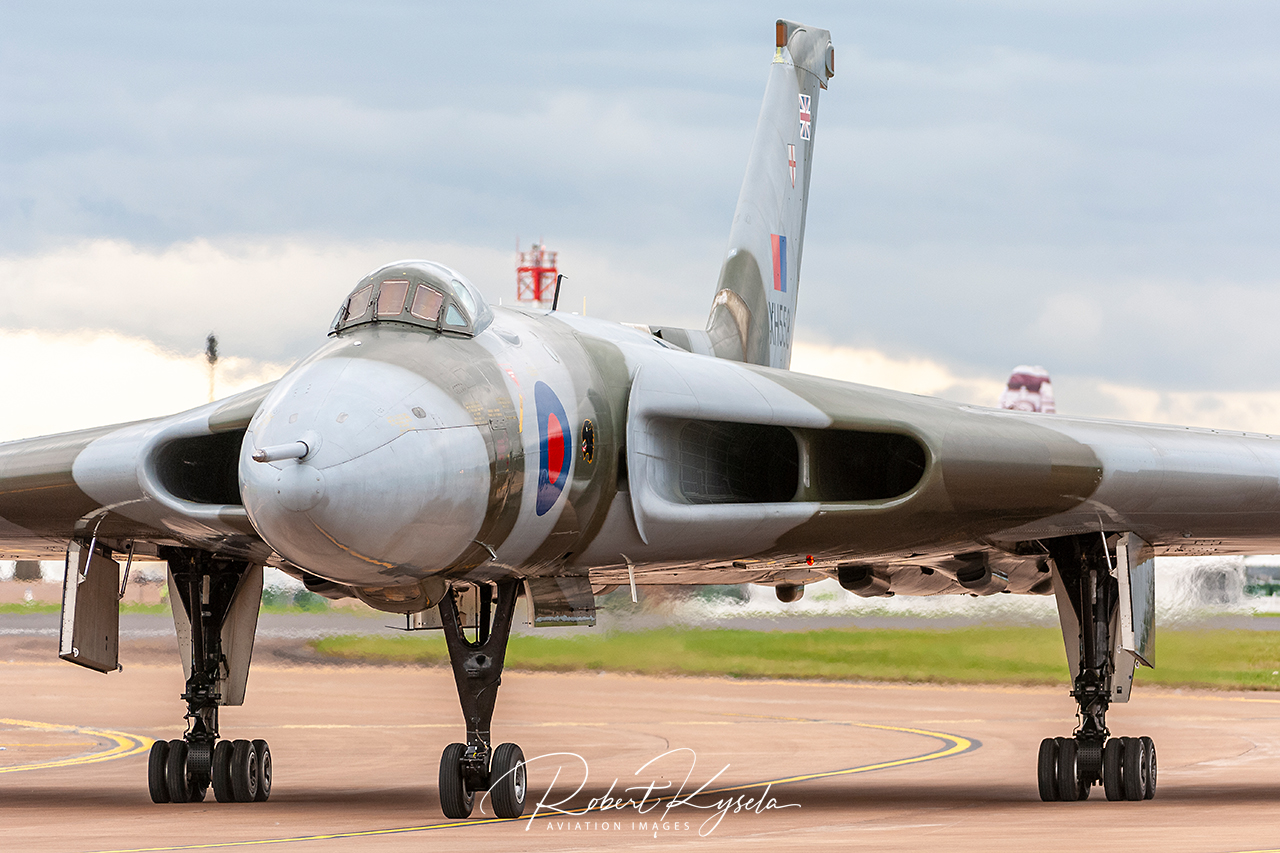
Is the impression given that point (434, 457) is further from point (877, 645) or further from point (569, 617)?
point (877, 645)

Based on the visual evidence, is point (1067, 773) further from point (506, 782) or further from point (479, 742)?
point (479, 742)

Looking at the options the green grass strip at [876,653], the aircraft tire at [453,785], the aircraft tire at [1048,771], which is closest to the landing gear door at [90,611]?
the aircraft tire at [453,785]

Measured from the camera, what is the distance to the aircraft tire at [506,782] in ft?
31.8

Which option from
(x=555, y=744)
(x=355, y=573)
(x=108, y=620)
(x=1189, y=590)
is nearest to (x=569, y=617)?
(x=355, y=573)

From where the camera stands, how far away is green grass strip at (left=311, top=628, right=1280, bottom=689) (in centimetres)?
2534

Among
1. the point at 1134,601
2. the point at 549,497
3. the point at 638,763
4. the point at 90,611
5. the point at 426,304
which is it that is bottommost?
the point at 638,763

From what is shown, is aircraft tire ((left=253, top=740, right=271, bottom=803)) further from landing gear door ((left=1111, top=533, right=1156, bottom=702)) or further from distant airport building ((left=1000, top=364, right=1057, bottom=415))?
distant airport building ((left=1000, top=364, right=1057, bottom=415))

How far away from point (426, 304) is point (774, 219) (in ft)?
26.0

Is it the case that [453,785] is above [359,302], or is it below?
below

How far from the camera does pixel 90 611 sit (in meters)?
12.4

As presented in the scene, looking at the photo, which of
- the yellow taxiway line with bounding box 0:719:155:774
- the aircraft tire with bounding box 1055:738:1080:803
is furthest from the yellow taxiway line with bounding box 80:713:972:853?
the yellow taxiway line with bounding box 0:719:155:774

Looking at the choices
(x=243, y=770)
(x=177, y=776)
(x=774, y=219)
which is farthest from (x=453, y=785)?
(x=774, y=219)

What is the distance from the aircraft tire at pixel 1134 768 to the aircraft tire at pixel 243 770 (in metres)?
6.47

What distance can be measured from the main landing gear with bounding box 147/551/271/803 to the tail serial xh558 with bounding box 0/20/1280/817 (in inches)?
0.8
